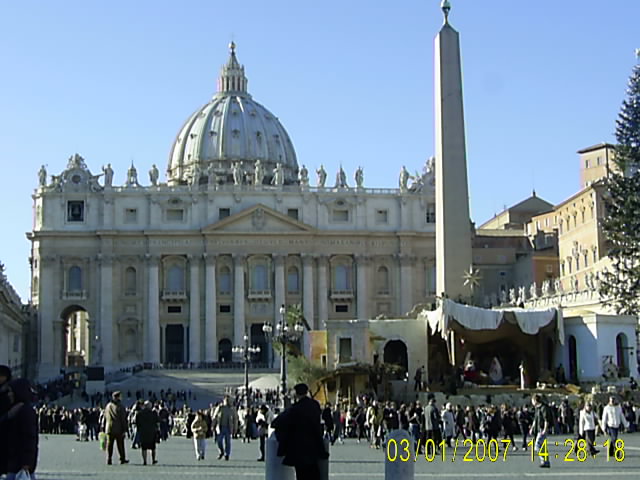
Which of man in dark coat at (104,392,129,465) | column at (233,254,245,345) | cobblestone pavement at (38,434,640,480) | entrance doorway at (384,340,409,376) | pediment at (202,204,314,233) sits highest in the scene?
pediment at (202,204,314,233)

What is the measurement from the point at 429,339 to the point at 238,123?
2554 inches

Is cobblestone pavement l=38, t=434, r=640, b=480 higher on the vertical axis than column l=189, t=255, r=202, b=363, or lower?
lower

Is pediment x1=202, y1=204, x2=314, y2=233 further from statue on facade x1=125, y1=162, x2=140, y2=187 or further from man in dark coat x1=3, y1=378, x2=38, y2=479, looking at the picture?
man in dark coat x1=3, y1=378, x2=38, y2=479

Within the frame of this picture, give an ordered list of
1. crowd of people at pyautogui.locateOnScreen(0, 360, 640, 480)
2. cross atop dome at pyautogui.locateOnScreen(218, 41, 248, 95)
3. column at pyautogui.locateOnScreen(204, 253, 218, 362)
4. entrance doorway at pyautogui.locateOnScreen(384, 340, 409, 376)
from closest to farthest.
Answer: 1. crowd of people at pyautogui.locateOnScreen(0, 360, 640, 480)
2. entrance doorway at pyautogui.locateOnScreen(384, 340, 409, 376)
3. column at pyautogui.locateOnScreen(204, 253, 218, 362)
4. cross atop dome at pyautogui.locateOnScreen(218, 41, 248, 95)

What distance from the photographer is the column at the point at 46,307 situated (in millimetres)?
70875

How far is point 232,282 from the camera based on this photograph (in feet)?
239

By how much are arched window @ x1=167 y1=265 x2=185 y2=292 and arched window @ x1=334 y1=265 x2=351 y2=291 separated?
973 centimetres

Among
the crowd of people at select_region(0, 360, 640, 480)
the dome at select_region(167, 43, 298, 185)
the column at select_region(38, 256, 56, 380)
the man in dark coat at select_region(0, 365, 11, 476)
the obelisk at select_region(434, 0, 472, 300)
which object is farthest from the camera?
the dome at select_region(167, 43, 298, 185)

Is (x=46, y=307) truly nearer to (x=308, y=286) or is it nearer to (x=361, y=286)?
(x=308, y=286)

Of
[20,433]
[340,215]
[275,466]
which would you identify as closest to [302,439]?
[275,466]

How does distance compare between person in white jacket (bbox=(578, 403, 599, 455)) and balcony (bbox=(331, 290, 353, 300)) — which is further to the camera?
balcony (bbox=(331, 290, 353, 300))

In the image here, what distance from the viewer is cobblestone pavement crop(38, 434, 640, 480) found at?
46.3 feet

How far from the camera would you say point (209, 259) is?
237 ft
